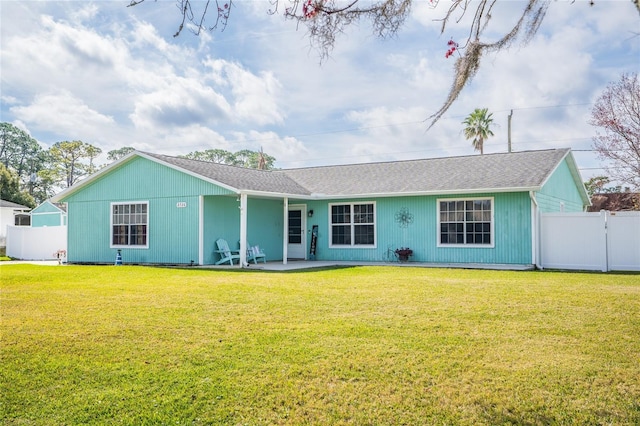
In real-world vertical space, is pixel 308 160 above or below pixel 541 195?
above

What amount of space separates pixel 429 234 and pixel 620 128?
9.41 m

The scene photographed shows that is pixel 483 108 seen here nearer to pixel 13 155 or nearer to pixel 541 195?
pixel 541 195

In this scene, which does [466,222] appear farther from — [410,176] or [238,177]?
[238,177]

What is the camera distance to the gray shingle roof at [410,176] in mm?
15047

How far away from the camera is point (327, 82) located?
41.1 ft

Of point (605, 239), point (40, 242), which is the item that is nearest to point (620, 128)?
point (605, 239)

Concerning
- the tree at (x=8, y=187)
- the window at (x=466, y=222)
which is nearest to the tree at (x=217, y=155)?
the tree at (x=8, y=187)

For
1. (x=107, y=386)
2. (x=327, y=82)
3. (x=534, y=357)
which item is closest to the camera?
(x=107, y=386)

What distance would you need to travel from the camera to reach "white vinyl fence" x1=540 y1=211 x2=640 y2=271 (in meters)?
13.4

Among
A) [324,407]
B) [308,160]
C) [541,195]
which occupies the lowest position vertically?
[324,407]

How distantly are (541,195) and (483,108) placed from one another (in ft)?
55.9

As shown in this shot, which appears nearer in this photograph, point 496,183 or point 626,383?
point 626,383

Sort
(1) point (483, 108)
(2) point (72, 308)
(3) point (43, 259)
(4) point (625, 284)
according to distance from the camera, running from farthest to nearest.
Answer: (1) point (483, 108), (3) point (43, 259), (4) point (625, 284), (2) point (72, 308)

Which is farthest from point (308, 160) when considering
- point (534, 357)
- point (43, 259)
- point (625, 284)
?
point (534, 357)
